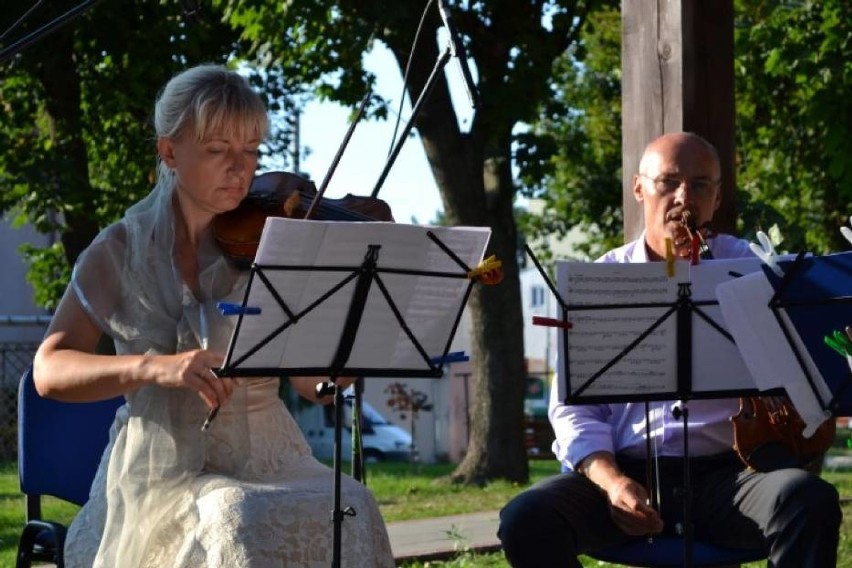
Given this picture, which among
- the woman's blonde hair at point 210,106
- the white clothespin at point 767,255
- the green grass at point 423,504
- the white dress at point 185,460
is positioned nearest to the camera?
the white dress at point 185,460

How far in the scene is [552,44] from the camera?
1191 cm

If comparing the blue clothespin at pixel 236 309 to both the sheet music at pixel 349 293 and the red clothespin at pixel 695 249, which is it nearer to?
the sheet music at pixel 349 293

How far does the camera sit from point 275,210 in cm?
374

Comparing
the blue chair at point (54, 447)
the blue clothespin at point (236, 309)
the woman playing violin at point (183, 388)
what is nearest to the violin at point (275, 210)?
the woman playing violin at point (183, 388)

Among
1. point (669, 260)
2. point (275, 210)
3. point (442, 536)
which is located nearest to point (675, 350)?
→ point (669, 260)

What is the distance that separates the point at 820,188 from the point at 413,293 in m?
14.5

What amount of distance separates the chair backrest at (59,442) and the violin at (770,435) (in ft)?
5.49

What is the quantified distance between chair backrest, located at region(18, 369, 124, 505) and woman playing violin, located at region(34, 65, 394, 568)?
0.48 m

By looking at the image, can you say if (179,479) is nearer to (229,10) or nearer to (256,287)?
(256,287)

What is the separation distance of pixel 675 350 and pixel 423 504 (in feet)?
19.3

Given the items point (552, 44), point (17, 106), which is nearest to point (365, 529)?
point (552, 44)

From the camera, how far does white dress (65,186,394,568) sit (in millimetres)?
3125

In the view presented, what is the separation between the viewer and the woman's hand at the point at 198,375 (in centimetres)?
296

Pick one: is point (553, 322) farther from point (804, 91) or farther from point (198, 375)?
point (804, 91)
